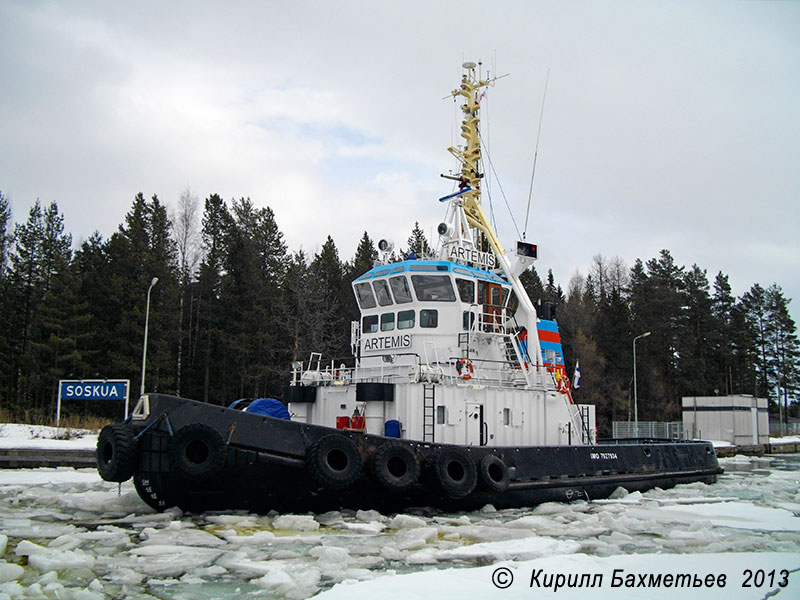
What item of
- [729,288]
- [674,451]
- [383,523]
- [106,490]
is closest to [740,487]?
[674,451]

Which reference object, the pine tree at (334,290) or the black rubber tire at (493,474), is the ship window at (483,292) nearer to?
the black rubber tire at (493,474)

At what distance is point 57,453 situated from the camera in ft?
59.1

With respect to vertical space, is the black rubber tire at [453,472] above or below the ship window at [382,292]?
below

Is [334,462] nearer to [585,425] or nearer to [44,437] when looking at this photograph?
[585,425]

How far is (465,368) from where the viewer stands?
12258mm

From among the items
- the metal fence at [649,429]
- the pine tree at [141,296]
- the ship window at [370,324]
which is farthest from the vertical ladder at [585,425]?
the metal fence at [649,429]

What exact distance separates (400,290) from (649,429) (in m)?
29.2

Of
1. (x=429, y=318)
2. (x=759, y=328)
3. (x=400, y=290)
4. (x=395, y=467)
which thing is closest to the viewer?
(x=395, y=467)

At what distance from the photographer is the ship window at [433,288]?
13.3 meters

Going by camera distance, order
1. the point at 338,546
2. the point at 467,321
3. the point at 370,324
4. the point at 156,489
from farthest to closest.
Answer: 1. the point at 370,324
2. the point at 467,321
3. the point at 156,489
4. the point at 338,546

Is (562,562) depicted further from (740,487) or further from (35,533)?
(740,487)

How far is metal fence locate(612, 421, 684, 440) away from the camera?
37.9m

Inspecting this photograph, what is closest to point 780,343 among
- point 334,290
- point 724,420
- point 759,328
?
point 759,328

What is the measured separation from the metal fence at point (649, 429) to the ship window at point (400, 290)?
2817cm
